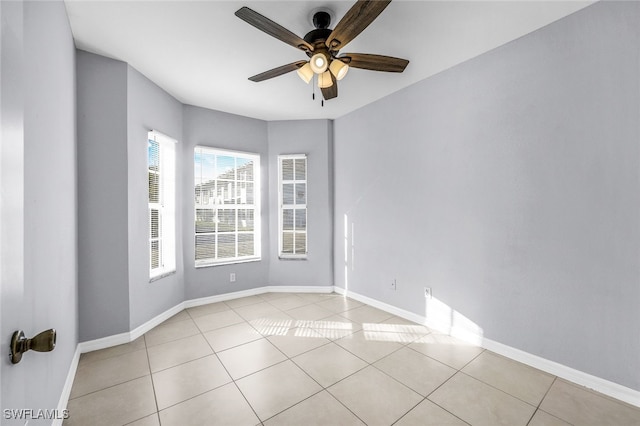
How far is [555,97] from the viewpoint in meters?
2.10

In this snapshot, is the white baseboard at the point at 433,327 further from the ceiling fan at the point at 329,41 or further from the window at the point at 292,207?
the ceiling fan at the point at 329,41

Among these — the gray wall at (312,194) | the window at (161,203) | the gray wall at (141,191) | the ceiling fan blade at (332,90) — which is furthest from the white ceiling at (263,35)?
the gray wall at (312,194)

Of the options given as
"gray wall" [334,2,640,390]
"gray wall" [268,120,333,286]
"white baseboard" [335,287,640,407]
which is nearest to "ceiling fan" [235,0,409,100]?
"gray wall" [334,2,640,390]

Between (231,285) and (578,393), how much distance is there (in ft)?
12.6

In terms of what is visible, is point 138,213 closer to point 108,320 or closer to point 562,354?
point 108,320

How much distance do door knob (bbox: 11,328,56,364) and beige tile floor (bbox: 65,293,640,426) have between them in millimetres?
1391

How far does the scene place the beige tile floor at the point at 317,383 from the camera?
5.61ft

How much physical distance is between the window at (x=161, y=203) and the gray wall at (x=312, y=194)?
1440 mm

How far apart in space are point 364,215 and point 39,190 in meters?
3.20

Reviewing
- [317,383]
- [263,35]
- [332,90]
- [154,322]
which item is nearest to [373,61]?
[332,90]

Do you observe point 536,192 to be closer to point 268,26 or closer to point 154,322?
point 268,26

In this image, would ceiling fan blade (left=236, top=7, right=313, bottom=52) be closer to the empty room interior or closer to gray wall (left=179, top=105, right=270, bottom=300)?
the empty room interior

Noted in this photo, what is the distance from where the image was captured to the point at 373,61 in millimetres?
2086

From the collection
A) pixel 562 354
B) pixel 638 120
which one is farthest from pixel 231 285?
pixel 638 120
